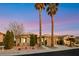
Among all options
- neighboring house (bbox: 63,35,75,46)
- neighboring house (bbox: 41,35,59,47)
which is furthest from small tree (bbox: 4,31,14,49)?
neighboring house (bbox: 63,35,75,46)

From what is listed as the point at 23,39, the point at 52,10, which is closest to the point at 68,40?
the point at 52,10

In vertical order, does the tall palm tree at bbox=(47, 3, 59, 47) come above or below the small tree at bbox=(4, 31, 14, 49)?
above

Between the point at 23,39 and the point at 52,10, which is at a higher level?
the point at 52,10

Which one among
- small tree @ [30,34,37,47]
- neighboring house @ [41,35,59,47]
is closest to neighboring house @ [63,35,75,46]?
neighboring house @ [41,35,59,47]

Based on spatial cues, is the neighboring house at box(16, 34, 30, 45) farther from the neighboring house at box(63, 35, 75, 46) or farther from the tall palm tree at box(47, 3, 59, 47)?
the neighboring house at box(63, 35, 75, 46)

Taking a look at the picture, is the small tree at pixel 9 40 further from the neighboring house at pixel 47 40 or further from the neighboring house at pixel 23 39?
the neighboring house at pixel 47 40

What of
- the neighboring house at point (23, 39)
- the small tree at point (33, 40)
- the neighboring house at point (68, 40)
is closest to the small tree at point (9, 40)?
the neighboring house at point (23, 39)

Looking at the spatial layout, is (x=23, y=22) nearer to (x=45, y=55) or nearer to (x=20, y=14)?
(x=20, y=14)

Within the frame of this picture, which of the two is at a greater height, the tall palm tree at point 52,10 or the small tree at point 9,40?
the tall palm tree at point 52,10

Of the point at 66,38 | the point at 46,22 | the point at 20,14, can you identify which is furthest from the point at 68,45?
the point at 20,14

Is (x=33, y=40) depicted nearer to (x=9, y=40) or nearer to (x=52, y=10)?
(x=9, y=40)

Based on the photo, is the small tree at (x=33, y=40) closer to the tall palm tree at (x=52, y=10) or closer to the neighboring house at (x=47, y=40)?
the neighboring house at (x=47, y=40)
